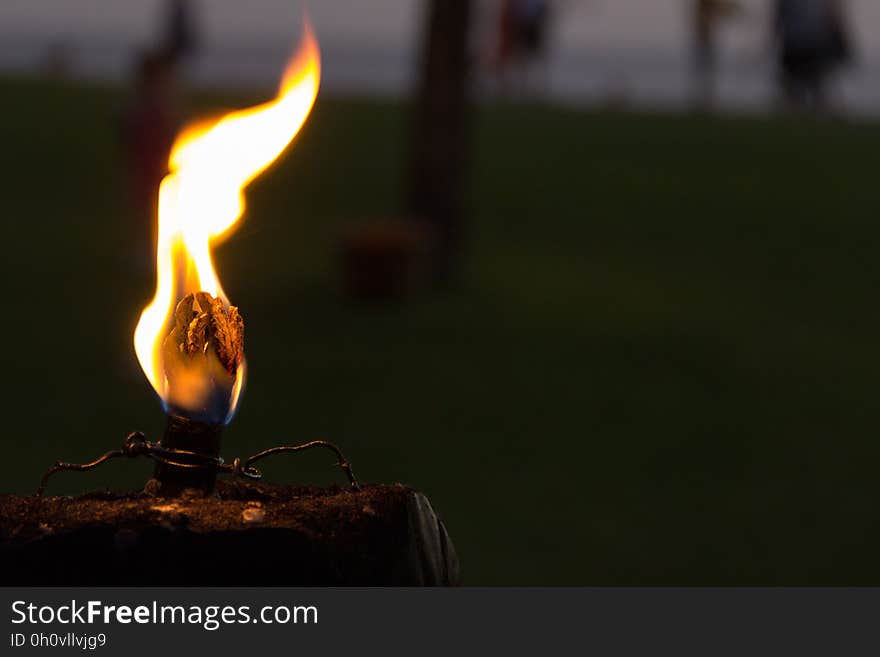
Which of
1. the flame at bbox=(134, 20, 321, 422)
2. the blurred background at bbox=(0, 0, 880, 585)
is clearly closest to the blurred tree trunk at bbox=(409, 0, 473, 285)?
the blurred background at bbox=(0, 0, 880, 585)

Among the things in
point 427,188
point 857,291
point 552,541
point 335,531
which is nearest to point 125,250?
point 427,188

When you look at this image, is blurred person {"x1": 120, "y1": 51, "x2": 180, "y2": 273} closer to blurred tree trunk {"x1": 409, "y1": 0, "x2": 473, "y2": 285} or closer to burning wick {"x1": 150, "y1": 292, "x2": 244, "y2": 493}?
blurred tree trunk {"x1": 409, "y1": 0, "x2": 473, "y2": 285}

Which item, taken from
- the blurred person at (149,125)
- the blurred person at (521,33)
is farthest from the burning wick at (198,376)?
the blurred person at (521,33)

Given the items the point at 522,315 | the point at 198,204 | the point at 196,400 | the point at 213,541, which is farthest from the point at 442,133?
the point at 213,541

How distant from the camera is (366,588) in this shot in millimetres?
1564

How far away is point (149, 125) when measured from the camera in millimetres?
12750

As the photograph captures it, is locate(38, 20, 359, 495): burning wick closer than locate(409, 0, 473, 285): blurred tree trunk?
Yes

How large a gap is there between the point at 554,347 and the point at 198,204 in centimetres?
1097

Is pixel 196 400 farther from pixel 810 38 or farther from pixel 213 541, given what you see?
pixel 810 38

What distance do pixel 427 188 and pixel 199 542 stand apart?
523 inches

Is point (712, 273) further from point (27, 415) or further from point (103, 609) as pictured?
point (103, 609)

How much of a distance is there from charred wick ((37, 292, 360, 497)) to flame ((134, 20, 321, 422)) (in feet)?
0.16

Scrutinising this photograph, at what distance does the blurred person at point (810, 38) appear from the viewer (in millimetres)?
14092

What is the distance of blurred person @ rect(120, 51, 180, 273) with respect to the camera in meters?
12.7
